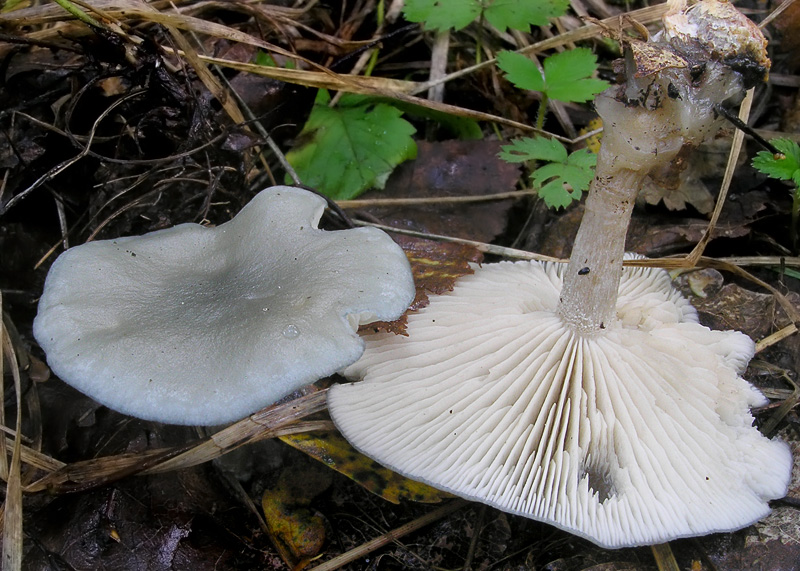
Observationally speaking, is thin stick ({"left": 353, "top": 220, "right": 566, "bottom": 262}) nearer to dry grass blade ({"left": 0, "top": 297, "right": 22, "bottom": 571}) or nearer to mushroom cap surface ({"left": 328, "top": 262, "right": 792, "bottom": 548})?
mushroom cap surface ({"left": 328, "top": 262, "right": 792, "bottom": 548})

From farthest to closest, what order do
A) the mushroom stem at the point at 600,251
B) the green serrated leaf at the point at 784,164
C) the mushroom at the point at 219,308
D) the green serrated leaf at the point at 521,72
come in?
the green serrated leaf at the point at 521,72 < the green serrated leaf at the point at 784,164 < the mushroom stem at the point at 600,251 < the mushroom at the point at 219,308

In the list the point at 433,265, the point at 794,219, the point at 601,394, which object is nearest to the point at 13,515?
the point at 433,265

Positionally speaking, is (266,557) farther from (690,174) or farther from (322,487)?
(690,174)

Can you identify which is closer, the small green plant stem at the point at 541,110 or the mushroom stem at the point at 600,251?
the mushroom stem at the point at 600,251

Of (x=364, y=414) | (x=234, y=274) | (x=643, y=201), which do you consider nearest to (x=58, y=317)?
(x=234, y=274)

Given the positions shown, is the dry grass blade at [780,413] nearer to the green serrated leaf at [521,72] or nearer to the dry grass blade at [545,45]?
the green serrated leaf at [521,72]

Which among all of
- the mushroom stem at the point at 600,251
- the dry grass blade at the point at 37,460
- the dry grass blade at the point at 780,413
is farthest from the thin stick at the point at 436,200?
the dry grass blade at the point at 37,460

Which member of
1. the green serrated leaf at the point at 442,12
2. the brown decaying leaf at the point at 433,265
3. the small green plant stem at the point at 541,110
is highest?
the green serrated leaf at the point at 442,12
